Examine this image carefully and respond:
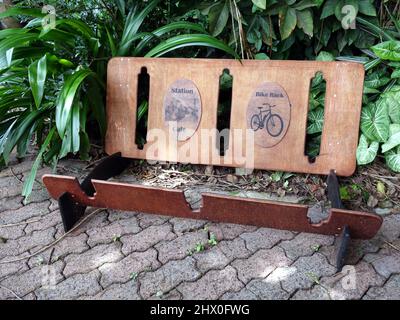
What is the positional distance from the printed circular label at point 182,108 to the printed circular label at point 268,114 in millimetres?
283

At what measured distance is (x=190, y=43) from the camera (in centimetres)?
193

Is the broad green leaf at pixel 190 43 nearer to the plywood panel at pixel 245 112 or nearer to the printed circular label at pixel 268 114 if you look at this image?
the plywood panel at pixel 245 112

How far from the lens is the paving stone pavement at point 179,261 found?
135 centimetres

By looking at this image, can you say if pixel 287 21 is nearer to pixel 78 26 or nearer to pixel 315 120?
pixel 315 120

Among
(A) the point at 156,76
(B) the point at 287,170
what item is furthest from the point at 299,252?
(A) the point at 156,76

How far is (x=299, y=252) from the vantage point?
153cm

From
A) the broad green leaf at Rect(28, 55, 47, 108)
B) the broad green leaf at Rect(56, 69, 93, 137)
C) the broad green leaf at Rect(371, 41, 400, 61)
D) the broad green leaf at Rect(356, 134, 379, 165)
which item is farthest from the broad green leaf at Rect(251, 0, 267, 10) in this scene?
the broad green leaf at Rect(28, 55, 47, 108)

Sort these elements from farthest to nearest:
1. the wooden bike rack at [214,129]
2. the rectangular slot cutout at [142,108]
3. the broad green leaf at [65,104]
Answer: the rectangular slot cutout at [142,108]
the broad green leaf at [65,104]
the wooden bike rack at [214,129]

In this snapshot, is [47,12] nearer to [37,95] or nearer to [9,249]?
[37,95]

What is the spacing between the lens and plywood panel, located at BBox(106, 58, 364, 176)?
1.77m

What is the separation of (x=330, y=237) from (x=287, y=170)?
0.41m

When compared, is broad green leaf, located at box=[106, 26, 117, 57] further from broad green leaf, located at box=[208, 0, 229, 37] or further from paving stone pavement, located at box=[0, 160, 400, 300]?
paving stone pavement, located at box=[0, 160, 400, 300]

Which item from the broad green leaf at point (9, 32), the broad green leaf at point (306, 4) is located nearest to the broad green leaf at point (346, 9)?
the broad green leaf at point (306, 4)

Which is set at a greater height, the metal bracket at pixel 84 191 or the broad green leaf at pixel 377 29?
the broad green leaf at pixel 377 29
